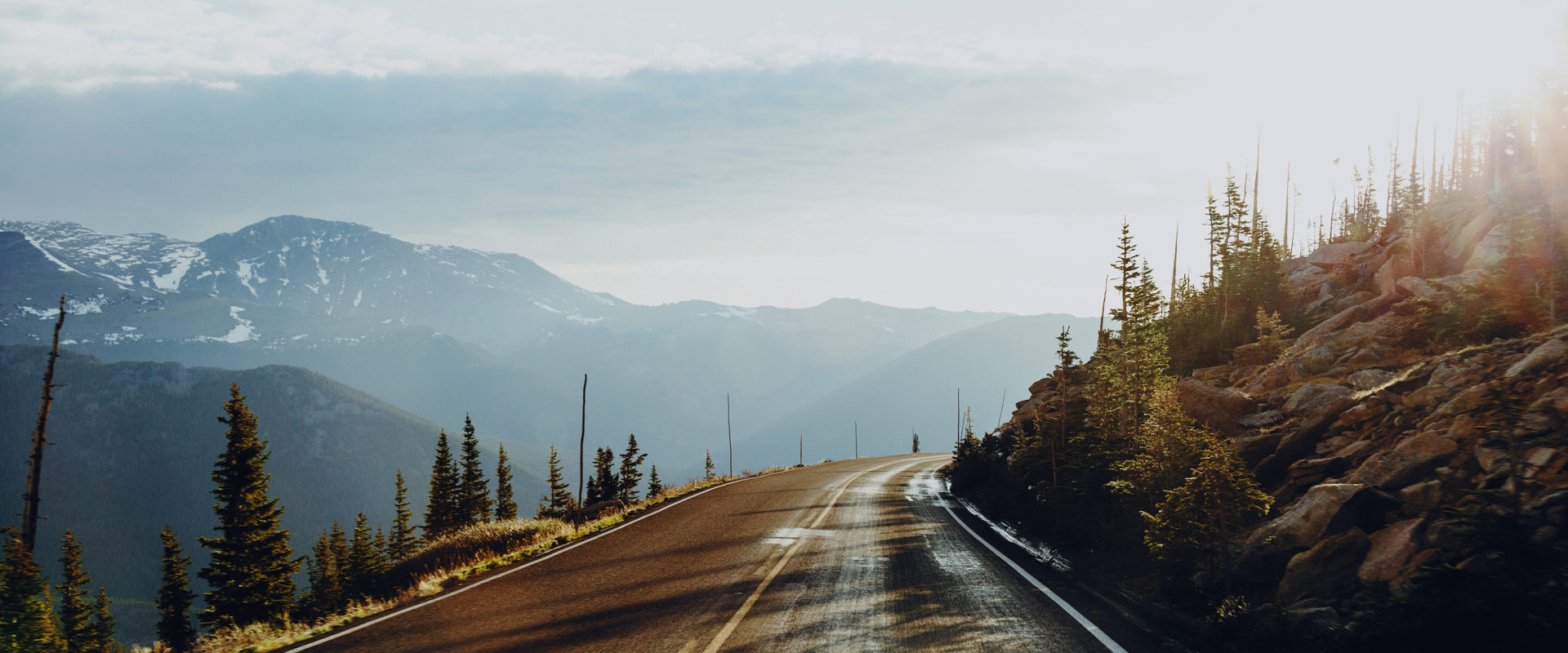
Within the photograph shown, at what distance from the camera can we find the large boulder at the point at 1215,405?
1892 cm

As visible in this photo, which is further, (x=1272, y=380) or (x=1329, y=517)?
(x=1272, y=380)

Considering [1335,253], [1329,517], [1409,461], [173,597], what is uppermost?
[1335,253]

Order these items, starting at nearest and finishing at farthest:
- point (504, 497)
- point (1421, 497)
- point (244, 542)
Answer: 1. point (1421, 497)
2. point (244, 542)
3. point (504, 497)

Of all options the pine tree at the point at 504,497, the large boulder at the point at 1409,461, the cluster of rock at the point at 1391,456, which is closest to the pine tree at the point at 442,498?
the pine tree at the point at 504,497

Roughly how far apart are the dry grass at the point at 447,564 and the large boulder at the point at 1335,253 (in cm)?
4046

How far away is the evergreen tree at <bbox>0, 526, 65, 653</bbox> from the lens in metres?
16.2

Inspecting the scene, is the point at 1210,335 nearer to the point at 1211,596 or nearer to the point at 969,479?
the point at 969,479

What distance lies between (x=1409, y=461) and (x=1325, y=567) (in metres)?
2.51

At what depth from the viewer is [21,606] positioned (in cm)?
1680

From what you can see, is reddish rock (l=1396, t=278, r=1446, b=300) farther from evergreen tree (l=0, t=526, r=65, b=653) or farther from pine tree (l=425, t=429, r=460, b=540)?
pine tree (l=425, t=429, r=460, b=540)

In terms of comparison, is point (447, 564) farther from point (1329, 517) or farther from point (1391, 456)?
point (1391, 456)

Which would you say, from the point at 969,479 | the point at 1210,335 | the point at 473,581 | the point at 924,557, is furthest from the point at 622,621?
the point at 1210,335

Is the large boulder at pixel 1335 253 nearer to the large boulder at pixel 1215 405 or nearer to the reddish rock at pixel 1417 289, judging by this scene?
the reddish rock at pixel 1417 289

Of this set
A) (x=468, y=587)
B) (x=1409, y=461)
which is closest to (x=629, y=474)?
(x=468, y=587)
